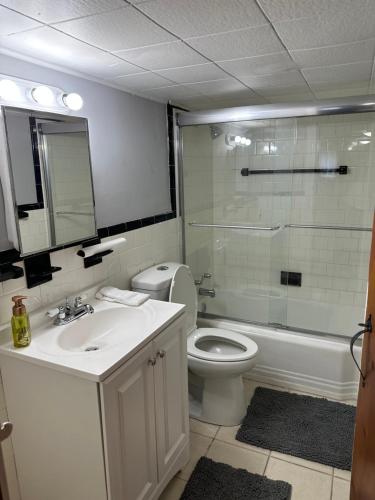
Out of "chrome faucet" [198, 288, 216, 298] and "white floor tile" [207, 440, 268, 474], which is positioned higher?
"chrome faucet" [198, 288, 216, 298]

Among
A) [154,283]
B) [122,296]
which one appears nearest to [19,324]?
[122,296]

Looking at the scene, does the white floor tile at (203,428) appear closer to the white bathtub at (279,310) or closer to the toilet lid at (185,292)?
the toilet lid at (185,292)

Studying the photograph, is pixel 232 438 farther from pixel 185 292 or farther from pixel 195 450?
pixel 185 292

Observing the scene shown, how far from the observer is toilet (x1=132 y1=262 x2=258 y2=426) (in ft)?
6.84

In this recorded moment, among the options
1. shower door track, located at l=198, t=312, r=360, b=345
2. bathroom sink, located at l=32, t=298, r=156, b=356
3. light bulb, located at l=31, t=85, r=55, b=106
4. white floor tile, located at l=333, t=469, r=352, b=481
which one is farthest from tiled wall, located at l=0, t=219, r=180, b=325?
white floor tile, located at l=333, t=469, r=352, b=481

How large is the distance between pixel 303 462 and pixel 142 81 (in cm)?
227

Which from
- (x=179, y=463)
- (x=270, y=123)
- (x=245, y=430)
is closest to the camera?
(x=179, y=463)

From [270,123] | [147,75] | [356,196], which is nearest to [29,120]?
[147,75]

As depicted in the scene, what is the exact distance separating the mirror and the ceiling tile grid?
292 mm

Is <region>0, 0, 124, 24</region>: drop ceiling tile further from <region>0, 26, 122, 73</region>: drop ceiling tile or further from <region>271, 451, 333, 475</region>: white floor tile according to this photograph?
<region>271, 451, 333, 475</region>: white floor tile

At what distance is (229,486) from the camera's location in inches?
69.1

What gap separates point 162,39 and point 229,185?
1.86 meters

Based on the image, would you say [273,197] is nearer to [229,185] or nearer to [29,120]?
[229,185]

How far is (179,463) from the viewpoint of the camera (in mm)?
1798
